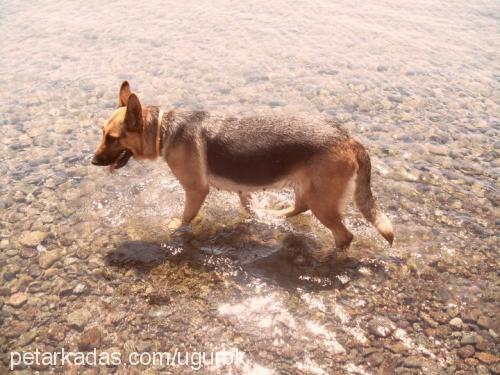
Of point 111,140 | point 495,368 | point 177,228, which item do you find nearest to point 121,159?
point 111,140

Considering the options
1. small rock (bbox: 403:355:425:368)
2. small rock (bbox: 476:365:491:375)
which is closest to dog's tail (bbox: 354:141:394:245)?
small rock (bbox: 403:355:425:368)

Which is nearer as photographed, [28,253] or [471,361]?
[471,361]

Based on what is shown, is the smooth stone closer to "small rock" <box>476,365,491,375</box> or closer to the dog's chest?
"small rock" <box>476,365,491,375</box>

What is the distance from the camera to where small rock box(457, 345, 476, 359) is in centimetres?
401

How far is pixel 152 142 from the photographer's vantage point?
496 centimetres

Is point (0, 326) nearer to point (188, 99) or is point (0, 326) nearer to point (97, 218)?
point (97, 218)

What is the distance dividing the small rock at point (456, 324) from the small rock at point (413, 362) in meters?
0.65

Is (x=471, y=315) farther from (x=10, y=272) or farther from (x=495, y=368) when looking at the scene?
(x=10, y=272)

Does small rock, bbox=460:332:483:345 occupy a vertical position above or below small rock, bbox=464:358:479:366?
above

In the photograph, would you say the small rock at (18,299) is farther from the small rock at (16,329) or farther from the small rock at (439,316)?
the small rock at (439,316)

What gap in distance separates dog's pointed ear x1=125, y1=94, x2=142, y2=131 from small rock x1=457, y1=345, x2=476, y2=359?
472 cm

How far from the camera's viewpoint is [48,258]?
5.21 m

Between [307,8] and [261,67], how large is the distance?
251 inches

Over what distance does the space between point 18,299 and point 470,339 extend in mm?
5573
